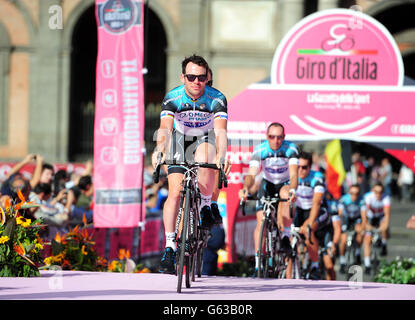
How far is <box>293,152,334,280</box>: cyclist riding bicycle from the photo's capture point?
13328 millimetres

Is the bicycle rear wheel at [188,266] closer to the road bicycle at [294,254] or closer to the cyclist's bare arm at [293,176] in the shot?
the cyclist's bare arm at [293,176]

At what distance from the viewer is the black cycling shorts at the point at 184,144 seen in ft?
28.2

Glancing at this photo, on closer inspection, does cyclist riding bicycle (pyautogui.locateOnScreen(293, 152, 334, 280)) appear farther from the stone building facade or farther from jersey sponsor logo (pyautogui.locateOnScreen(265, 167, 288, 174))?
the stone building facade

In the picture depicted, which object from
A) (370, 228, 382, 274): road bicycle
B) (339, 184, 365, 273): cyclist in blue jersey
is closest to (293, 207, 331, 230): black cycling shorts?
(370, 228, 382, 274): road bicycle

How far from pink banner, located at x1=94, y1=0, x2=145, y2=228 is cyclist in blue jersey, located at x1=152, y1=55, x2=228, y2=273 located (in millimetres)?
4724

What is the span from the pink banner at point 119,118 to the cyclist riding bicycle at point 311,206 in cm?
244

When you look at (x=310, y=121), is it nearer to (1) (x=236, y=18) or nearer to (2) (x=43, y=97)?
(1) (x=236, y=18)

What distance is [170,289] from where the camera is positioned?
27.1 ft

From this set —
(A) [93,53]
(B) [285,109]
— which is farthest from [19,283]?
(A) [93,53]

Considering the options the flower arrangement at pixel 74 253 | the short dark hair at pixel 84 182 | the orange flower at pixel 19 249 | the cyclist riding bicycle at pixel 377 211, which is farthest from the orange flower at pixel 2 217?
the cyclist riding bicycle at pixel 377 211

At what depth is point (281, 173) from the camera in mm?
11453

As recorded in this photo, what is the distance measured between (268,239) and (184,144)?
314 cm
